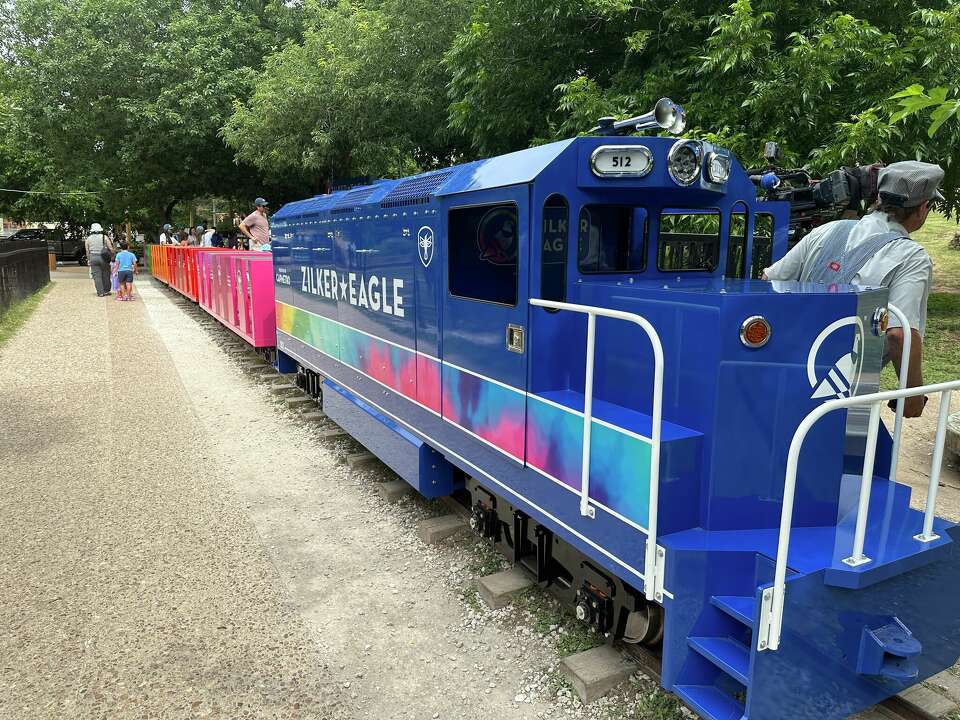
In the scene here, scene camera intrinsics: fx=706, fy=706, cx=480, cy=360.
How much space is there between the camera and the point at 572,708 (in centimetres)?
330

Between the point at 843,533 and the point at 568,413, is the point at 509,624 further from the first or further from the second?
the point at 843,533

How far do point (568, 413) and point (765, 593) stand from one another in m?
1.21

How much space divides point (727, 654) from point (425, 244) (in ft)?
10.1

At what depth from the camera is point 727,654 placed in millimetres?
2814

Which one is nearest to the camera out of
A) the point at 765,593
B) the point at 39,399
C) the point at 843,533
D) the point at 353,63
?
the point at 765,593

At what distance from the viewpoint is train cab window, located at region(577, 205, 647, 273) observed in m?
3.83

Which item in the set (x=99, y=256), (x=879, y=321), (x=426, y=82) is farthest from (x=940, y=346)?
(x=99, y=256)

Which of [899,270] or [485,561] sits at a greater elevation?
[899,270]

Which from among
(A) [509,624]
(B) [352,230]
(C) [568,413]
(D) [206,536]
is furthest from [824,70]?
(D) [206,536]

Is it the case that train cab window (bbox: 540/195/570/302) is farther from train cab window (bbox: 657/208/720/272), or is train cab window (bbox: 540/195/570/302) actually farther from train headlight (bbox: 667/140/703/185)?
train cab window (bbox: 657/208/720/272)

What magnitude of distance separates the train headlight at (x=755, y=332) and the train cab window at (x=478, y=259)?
1.65 m

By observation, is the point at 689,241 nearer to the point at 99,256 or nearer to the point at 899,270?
the point at 899,270

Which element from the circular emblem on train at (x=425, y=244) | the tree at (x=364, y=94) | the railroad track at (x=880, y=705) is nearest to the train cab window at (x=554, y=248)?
the circular emblem on train at (x=425, y=244)

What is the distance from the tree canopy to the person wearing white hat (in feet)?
14.5
